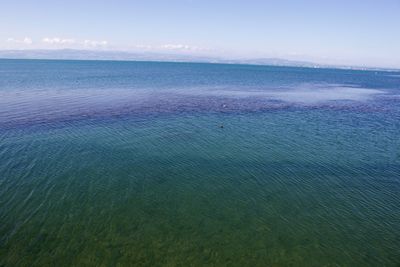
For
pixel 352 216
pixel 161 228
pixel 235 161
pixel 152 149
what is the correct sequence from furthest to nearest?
pixel 152 149 → pixel 235 161 → pixel 352 216 → pixel 161 228

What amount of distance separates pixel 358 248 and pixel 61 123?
3850 cm

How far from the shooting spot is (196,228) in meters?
18.5

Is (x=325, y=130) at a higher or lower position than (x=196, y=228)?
higher

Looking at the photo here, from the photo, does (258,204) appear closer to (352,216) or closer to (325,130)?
(352,216)

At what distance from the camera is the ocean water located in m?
16.4

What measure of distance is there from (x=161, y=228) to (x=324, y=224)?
11117 mm

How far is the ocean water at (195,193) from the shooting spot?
16.4m

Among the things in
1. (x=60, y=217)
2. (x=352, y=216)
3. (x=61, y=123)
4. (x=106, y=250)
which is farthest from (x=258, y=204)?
(x=61, y=123)

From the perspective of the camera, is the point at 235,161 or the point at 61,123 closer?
the point at 235,161

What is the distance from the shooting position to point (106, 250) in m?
16.2

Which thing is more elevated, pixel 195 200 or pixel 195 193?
pixel 195 193

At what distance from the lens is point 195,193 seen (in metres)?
22.7

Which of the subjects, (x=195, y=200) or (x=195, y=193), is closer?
(x=195, y=200)

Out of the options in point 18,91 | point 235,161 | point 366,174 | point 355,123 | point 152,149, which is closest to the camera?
point 366,174
